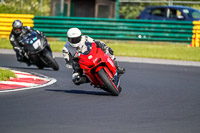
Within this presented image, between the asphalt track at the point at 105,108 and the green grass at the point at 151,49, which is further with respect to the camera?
the green grass at the point at 151,49

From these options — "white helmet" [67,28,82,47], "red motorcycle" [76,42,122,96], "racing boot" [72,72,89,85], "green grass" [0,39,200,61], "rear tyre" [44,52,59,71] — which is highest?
"white helmet" [67,28,82,47]

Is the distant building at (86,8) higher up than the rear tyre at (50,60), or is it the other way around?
the distant building at (86,8)

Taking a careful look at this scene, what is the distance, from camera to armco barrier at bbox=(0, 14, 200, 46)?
23.3 meters

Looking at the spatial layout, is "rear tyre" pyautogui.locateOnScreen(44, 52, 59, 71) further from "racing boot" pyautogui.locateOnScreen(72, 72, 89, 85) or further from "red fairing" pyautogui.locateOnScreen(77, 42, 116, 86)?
"red fairing" pyautogui.locateOnScreen(77, 42, 116, 86)

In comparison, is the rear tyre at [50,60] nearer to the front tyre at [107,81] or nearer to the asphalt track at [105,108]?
the asphalt track at [105,108]

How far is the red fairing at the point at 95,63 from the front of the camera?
9258 mm

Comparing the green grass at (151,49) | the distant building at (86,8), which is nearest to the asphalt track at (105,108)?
the green grass at (151,49)

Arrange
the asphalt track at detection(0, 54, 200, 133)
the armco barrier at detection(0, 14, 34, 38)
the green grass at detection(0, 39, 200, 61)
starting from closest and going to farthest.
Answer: the asphalt track at detection(0, 54, 200, 133), the green grass at detection(0, 39, 200, 61), the armco barrier at detection(0, 14, 34, 38)

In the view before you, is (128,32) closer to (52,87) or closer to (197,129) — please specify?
(52,87)

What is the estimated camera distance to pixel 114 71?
9.60m

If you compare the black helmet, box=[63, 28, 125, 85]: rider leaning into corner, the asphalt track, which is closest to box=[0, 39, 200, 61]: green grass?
the black helmet

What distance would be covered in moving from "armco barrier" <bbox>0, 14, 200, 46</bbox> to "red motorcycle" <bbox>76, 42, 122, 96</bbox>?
13.7 metres

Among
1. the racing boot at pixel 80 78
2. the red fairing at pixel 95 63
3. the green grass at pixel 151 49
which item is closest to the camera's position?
the red fairing at pixel 95 63

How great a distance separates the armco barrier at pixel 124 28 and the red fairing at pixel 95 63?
13.7m
